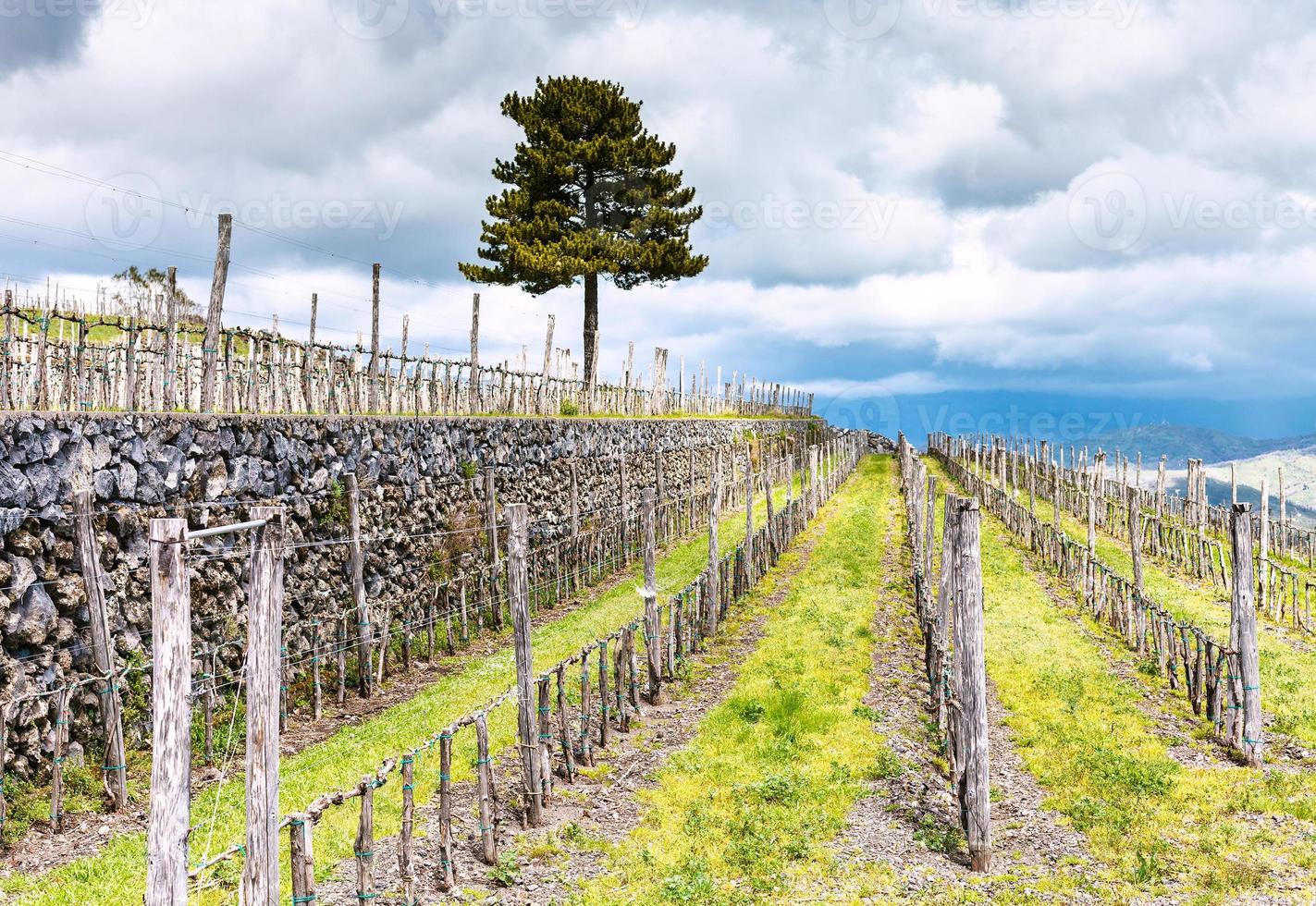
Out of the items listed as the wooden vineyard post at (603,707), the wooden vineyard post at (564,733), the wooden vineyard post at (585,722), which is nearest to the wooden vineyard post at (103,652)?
the wooden vineyard post at (564,733)

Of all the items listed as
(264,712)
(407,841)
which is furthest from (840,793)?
(264,712)

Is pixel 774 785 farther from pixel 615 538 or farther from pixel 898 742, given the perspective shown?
pixel 615 538

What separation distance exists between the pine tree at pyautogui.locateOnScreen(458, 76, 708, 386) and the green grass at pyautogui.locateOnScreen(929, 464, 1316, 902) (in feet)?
68.8

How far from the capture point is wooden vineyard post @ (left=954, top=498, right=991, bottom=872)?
761 cm

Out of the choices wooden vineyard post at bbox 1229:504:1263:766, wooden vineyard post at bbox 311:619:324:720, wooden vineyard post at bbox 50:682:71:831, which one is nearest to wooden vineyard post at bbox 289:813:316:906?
wooden vineyard post at bbox 50:682:71:831

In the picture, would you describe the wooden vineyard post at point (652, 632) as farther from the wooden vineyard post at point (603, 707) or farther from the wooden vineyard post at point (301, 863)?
the wooden vineyard post at point (301, 863)

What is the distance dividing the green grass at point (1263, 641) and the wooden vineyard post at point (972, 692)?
17.3 feet

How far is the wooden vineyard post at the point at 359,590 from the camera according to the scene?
13172 millimetres

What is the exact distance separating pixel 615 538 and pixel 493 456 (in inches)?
193

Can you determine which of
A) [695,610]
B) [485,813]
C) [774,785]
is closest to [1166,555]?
[695,610]

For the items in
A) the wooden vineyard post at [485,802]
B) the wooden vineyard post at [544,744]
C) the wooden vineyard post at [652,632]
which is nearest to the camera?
the wooden vineyard post at [485,802]

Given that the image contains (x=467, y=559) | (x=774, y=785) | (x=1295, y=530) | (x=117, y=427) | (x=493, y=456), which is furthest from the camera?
(x=1295, y=530)

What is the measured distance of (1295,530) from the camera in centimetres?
3130

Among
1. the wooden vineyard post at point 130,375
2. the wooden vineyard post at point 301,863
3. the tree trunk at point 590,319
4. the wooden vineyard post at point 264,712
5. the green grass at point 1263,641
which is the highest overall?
the tree trunk at point 590,319
